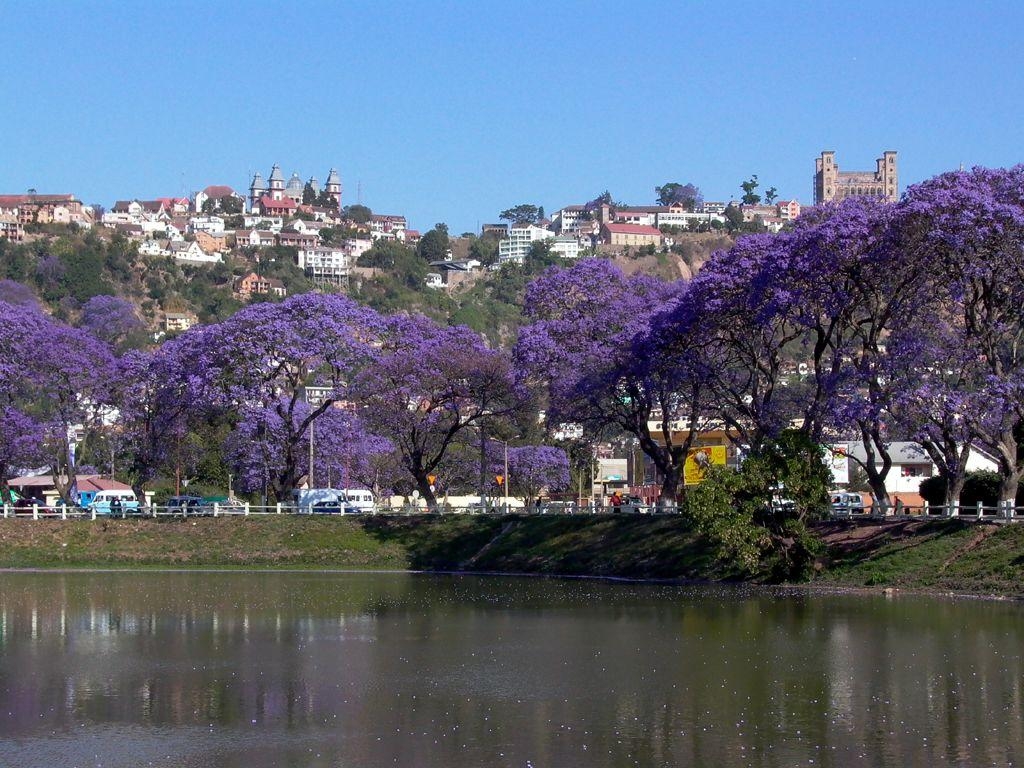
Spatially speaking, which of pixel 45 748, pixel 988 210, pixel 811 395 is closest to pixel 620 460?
pixel 811 395

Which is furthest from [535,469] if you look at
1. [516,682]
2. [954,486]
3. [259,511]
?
[516,682]

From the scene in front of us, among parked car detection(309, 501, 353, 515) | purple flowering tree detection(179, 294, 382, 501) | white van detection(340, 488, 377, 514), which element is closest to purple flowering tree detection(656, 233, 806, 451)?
purple flowering tree detection(179, 294, 382, 501)

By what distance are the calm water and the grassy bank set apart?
6.95m

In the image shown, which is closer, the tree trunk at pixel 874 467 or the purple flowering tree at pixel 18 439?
the tree trunk at pixel 874 467

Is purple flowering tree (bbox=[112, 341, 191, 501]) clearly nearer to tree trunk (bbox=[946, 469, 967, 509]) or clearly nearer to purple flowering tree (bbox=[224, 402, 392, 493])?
purple flowering tree (bbox=[224, 402, 392, 493])

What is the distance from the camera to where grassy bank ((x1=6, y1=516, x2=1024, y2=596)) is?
58.2 m

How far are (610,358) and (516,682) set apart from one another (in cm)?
3657

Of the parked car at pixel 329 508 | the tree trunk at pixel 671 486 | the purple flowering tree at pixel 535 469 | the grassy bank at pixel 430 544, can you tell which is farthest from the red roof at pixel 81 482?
the tree trunk at pixel 671 486

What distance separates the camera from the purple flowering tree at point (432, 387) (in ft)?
252

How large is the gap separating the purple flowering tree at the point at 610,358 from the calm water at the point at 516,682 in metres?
15.4

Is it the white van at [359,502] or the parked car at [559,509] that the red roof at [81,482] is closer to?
the white van at [359,502]

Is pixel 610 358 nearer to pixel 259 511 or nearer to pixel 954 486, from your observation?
pixel 954 486

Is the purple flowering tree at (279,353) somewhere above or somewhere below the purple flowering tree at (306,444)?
above

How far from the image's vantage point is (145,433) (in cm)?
8325
